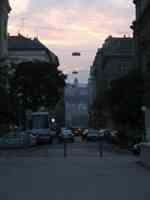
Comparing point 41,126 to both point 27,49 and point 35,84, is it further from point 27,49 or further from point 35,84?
point 27,49

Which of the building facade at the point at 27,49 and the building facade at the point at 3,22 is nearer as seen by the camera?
the building facade at the point at 3,22

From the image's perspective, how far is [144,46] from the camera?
277 feet

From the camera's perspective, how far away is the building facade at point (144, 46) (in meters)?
74.5

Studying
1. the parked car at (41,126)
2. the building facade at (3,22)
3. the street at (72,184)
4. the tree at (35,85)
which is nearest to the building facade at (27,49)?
the building facade at (3,22)

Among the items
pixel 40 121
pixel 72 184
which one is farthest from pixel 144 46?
pixel 72 184

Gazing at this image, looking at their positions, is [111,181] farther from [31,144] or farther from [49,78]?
[49,78]

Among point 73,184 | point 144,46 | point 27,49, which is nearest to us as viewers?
point 73,184

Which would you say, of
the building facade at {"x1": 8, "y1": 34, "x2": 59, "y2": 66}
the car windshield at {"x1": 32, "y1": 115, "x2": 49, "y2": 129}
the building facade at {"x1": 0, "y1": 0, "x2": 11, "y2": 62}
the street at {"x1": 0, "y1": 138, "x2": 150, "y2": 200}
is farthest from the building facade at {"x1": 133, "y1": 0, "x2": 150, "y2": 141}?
the building facade at {"x1": 8, "y1": 34, "x2": 59, "y2": 66}

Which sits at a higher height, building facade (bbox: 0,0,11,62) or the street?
building facade (bbox: 0,0,11,62)

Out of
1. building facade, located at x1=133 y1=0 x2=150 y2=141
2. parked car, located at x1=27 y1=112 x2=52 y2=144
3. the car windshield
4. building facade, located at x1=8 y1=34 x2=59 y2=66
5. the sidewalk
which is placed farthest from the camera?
building facade, located at x1=8 y1=34 x2=59 y2=66

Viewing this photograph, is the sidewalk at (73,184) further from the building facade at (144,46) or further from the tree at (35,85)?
the tree at (35,85)

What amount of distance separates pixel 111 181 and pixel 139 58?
68602 mm

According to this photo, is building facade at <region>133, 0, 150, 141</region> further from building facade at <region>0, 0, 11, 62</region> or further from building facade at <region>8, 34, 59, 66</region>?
building facade at <region>8, 34, 59, 66</region>

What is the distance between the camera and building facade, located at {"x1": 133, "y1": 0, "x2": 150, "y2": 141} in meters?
74.5
